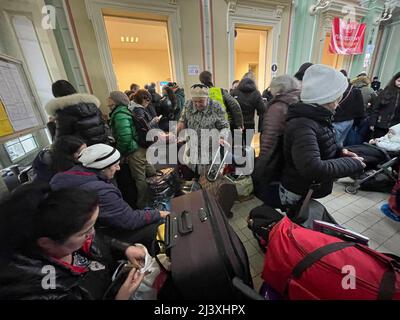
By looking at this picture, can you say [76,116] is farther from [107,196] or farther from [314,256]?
[314,256]

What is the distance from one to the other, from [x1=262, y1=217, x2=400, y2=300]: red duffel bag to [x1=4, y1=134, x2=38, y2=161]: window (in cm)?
242

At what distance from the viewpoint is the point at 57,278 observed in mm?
611

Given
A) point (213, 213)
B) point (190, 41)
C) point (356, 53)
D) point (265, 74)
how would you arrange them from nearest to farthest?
point (213, 213)
point (190, 41)
point (265, 74)
point (356, 53)

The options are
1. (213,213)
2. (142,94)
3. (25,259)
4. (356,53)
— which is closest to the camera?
(25,259)

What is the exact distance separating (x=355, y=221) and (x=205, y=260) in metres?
1.92

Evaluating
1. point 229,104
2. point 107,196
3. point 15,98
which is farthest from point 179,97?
point 107,196

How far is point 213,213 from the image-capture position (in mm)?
901

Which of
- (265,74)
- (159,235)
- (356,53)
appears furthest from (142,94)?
(356,53)

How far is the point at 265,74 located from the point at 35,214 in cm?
550

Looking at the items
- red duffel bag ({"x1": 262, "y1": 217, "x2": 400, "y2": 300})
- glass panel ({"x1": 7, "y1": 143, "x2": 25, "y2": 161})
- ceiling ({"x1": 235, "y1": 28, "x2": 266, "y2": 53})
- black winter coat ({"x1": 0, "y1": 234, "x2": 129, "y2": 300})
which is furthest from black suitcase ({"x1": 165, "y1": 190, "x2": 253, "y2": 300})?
ceiling ({"x1": 235, "y1": 28, "x2": 266, "y2": 53})

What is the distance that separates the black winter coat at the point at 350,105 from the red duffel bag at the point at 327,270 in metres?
2.14

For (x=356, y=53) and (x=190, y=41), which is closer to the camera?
(x=190, y=41)
